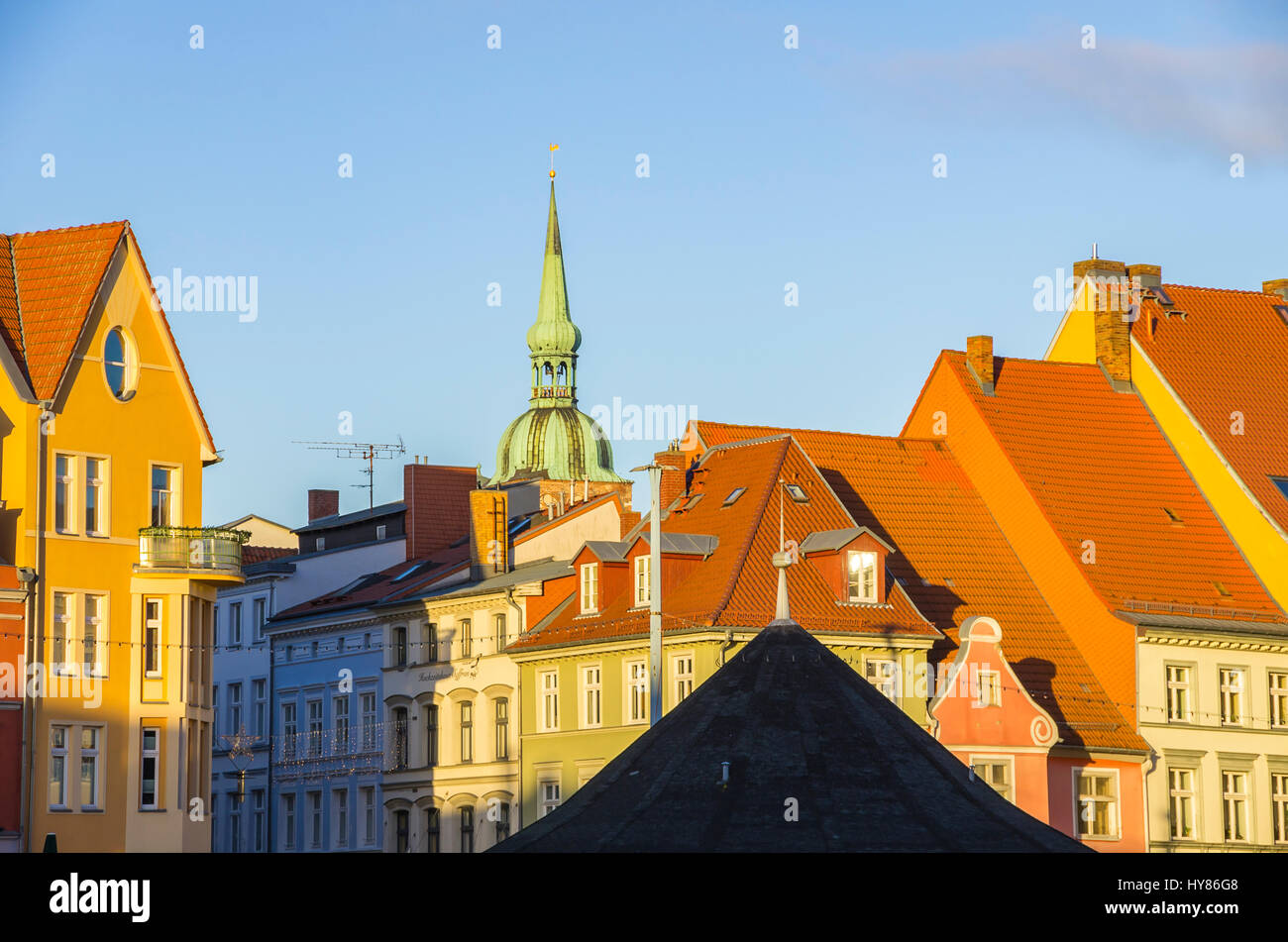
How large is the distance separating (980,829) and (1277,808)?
117 feet

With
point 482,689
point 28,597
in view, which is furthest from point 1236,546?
point 28,597

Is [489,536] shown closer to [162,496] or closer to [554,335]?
[162,496]

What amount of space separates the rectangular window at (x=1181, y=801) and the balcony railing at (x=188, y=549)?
1249 inches

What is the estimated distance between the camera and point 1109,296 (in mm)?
87750

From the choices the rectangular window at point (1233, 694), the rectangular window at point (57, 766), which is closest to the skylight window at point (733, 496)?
the rectangular window at point (1233, 694)

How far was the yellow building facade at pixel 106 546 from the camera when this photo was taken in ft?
207

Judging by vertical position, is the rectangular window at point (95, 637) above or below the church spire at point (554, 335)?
below

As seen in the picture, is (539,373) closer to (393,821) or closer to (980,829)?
(393,821)

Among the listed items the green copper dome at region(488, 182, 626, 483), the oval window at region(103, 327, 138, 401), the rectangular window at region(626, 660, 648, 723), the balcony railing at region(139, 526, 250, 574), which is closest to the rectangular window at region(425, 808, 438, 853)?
the rectangular window at region(626, 660, 648, 723)

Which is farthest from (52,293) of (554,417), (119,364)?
(554,417)

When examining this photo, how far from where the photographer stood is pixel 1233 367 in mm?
87375

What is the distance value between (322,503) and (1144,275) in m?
49.2

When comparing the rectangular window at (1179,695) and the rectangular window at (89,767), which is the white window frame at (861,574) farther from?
the rectangular window at (89,767)

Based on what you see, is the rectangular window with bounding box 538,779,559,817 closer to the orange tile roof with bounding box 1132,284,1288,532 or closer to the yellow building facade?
the yellow building facade
